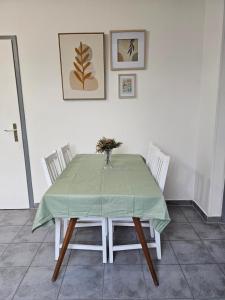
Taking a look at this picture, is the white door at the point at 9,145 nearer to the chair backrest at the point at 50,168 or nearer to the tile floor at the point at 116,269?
the tile floor at the point at 116,269

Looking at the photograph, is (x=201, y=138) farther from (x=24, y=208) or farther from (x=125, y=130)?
(x=24, y=208)

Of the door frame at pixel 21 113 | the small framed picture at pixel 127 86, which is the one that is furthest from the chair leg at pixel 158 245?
the door frame at pixel 21 113

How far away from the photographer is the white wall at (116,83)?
8.08 ft

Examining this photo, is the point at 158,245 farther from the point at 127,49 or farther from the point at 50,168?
the point at 127,49

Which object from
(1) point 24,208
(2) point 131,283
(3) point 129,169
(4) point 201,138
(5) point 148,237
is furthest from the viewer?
(1) point 24,208

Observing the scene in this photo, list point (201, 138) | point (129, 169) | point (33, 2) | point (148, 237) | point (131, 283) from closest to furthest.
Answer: point (131, 283), point (129, 169), point (148, 237), point (33, 2), point (201, 138)

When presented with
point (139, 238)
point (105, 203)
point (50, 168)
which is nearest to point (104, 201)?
point (105, 203)

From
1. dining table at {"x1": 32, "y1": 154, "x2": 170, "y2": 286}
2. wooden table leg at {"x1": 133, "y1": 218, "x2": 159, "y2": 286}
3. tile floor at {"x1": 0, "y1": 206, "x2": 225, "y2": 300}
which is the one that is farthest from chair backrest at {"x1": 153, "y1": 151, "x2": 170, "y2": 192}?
tile floor at {"x1": 0, "y1": 206, "x2": 225, "y2": 300}

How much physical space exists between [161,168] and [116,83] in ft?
4.21

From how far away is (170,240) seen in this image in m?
2.19

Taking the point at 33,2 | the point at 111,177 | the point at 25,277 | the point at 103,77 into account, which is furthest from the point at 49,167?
the point at 33,2

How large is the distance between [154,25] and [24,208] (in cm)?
276

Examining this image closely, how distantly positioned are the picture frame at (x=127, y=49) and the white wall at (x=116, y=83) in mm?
Answer: 68

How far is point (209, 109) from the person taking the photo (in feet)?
7.94
